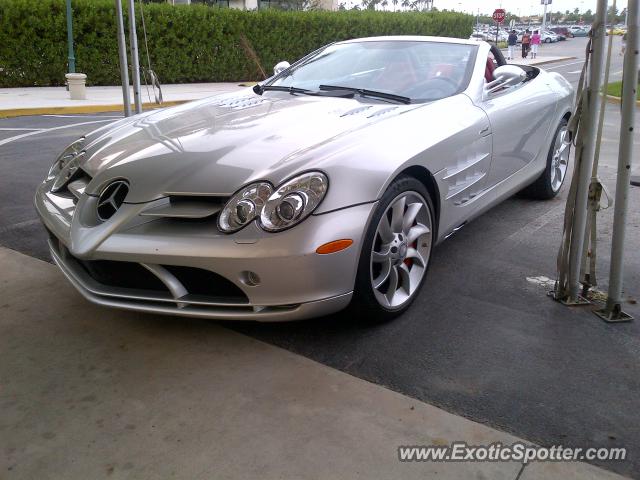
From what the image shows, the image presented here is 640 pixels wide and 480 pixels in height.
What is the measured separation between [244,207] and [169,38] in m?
17.8

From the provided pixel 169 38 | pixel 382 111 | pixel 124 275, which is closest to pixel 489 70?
pixel 382 111

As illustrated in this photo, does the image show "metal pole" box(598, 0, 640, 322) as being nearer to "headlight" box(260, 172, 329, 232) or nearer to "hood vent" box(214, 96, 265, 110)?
"headlight" box(260, 172, 329, 232)

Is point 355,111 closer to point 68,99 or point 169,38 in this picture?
point 68,99

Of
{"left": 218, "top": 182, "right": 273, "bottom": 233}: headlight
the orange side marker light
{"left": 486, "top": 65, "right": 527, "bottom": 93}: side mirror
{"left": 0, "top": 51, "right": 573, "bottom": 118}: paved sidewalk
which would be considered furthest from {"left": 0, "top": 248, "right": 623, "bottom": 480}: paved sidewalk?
{"left": 0, "top": 51, "right": 573, "bottom": 118}: paved sidewalk

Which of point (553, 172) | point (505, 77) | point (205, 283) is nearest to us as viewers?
point (205, 283)

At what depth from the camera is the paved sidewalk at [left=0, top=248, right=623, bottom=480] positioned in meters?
2.12

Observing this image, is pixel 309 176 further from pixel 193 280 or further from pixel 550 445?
pixel 550 445

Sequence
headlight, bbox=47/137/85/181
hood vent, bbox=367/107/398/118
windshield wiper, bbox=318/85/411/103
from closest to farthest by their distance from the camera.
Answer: hood vent, bbox=367/107/398/118 → headlight, bbox=47/137/85/181 → windshield wiper, bbox=318/85/411/103

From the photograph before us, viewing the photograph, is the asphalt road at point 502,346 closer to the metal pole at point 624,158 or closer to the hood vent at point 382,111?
the metal pole at point 624,158

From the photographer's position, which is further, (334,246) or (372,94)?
(372,94)

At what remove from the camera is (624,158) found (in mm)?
3053

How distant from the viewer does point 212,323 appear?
3.12 m

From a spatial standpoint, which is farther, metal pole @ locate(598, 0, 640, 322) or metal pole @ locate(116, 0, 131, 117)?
metal pole @ locate(116, 0, 131, 117)

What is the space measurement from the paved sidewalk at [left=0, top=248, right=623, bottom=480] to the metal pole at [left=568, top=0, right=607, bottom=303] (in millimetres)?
1380
